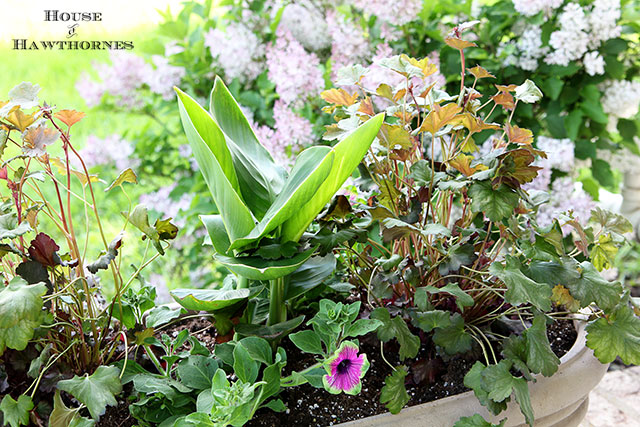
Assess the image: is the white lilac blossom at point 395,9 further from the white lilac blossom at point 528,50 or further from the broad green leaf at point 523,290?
the broad green leaf at point 523,290

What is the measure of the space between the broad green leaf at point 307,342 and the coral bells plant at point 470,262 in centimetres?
8

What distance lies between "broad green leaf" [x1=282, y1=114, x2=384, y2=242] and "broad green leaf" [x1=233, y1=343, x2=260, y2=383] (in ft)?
0.60

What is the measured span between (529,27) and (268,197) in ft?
3.61

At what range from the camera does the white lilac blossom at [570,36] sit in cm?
152

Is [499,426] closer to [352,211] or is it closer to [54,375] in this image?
[352,211]

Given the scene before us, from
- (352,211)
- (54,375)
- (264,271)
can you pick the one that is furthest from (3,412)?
(352,211)

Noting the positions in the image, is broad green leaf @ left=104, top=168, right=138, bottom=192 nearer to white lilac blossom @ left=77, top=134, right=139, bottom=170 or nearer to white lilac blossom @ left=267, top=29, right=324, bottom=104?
white lilac blossom @ left=267, top=29, right=324, bottom=104

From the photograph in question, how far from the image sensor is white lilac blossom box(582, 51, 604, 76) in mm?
1551

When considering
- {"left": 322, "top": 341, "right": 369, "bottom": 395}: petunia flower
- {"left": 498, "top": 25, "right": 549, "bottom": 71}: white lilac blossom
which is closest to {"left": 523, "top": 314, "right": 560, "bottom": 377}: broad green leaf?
{"left": 322, "top": 341, "right": 369, "bottom": 395}: petunia flower

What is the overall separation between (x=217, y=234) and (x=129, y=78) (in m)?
1.07

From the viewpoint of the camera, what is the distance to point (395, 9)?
1506 millimetres

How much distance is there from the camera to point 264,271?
0.73m

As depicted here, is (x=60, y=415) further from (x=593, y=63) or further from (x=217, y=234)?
(x=593, y=63)

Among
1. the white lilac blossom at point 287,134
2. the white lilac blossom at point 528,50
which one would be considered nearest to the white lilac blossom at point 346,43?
the white lilac blossom at point 287,134
